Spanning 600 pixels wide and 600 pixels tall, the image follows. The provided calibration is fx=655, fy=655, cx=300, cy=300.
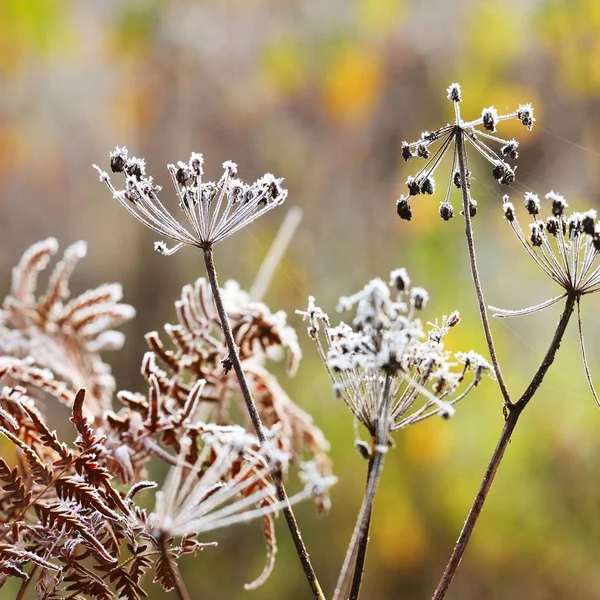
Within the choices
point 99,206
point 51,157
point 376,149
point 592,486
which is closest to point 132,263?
point 99,206

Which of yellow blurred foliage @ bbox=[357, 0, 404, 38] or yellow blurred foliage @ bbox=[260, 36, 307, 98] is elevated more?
yellow blurred foliage @ bbox=[357, 0, 404, 38]

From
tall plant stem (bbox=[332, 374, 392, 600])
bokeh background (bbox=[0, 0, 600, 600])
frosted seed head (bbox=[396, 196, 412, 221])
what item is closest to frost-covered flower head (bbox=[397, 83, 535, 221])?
frosted seed head (bbox=[396, 196, 412, 221])

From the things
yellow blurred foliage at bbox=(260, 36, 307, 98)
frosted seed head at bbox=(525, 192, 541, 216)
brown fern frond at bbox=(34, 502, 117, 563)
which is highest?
yellow blurred foliage at bbox=(260, 36, 307, 98)

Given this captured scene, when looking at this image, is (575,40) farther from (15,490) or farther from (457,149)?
(15,490)

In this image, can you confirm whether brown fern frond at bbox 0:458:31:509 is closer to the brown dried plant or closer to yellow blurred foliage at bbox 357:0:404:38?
the brown dried plant

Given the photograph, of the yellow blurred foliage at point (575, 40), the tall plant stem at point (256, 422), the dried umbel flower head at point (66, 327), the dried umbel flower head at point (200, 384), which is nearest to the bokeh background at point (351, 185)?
the yellow blurred foliage at point (575, 40)

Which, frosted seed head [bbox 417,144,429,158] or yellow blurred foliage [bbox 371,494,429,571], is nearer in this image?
frosted seed head [bbox 417,144,429,158]
